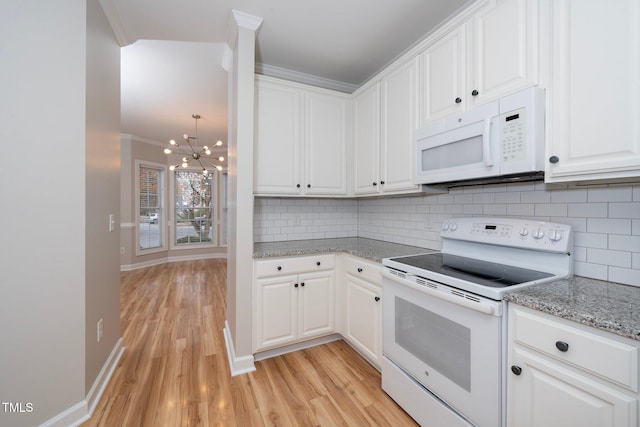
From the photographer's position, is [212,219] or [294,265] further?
[212,219]

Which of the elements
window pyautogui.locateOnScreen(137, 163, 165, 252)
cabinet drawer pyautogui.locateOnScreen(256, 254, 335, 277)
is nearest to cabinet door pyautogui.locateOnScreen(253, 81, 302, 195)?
cabinet drawer pyautogui.locateOnScreen(256, 254, 335, 277)

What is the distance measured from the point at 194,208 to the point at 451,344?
256 inches

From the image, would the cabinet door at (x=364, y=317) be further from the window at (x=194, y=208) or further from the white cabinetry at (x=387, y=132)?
the window at (x=194, y=208)

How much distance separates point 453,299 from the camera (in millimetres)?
1284

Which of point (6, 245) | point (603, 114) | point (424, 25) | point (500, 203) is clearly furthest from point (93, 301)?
point (424, 25)

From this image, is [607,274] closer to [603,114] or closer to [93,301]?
[603,114]

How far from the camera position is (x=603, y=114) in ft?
3.51

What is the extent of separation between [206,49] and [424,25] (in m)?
1.99

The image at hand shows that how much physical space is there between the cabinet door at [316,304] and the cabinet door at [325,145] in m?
0.81

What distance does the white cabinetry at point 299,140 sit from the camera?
2.31m

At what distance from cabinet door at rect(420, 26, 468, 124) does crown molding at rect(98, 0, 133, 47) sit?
2.22m

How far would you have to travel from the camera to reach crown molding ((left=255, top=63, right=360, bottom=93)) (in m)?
2.64

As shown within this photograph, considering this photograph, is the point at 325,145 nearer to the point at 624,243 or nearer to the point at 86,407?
the point at 624,243

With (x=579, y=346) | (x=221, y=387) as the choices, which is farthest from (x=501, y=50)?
(x=221, y=387)
